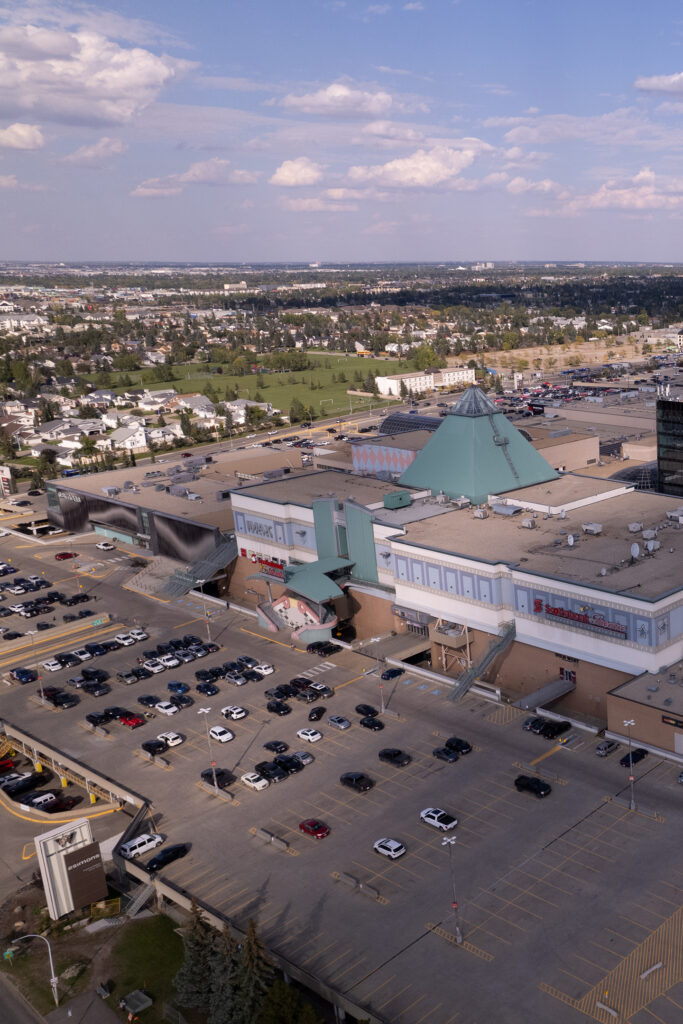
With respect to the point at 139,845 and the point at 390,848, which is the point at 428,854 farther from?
the point at 139,845

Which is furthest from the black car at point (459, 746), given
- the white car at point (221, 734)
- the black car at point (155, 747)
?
the black car at point (155, 747)

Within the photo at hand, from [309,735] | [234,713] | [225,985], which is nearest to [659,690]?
[309,735]

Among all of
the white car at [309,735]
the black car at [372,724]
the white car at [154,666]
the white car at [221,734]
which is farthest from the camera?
the white car at [154,666]

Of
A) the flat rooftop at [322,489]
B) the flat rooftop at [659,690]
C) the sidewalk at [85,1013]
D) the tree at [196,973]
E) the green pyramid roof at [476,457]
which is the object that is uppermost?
the green pyramid roof at [476,457]

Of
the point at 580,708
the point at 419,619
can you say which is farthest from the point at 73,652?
the point at 580,708

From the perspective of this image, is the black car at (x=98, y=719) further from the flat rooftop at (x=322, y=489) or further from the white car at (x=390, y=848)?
the flat rooftop at (x=322, y=489)

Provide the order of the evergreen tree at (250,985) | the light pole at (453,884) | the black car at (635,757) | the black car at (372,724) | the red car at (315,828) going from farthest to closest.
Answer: the black car at (372,724)
the black car at (635,757)
the red car at (315,828)
the light pole at (453,884)
the evergreen tree at (250,985)

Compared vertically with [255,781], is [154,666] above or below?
above
